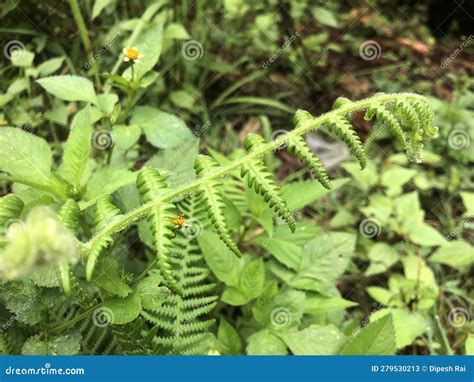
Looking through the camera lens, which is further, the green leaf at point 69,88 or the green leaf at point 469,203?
the green leaf at point 469,203

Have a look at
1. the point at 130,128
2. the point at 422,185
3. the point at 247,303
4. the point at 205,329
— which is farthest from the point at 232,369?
the point at 422,185

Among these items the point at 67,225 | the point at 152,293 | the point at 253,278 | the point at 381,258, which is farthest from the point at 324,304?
the point at 67,225

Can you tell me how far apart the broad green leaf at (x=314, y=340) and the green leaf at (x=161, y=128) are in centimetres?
80

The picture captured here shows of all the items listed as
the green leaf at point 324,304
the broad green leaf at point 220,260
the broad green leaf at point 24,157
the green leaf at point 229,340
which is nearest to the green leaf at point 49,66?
the broad green leaf at point 24,157

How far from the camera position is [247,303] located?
7.07ft

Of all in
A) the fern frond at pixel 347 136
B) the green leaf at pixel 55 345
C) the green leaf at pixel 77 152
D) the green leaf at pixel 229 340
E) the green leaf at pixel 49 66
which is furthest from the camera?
the green leaf at pixel 49 66

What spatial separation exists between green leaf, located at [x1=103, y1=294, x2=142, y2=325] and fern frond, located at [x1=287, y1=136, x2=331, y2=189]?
2.06 feet

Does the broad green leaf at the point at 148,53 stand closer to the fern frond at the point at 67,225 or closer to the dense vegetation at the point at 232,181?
the dense vegetation at the point at 232,181

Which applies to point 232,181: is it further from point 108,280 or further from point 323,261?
point 108,280

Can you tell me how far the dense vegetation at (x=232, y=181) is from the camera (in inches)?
61.8

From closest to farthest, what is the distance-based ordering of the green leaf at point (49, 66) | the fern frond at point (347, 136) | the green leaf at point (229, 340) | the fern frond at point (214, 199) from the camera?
the fern frond at point (214, 199), the fern frond at point (347, 136), the green leaf at point (229, 340), the green leaf at point (49, 66)

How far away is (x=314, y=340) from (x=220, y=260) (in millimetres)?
445

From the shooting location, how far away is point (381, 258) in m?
2.62

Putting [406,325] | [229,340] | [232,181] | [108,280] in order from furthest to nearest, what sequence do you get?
[232,181] → [406,325] → [229,340] → [108,280]
